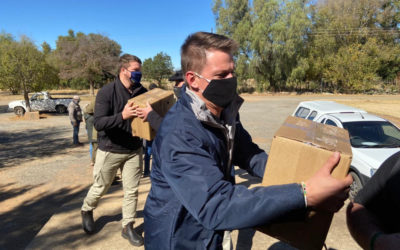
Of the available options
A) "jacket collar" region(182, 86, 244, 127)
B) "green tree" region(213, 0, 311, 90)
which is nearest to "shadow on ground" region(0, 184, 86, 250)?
"jacket collar" region(182, 86, 244, 127)

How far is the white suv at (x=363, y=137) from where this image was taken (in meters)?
4.52

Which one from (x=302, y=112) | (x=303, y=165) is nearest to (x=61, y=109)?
(x=302, y=112)

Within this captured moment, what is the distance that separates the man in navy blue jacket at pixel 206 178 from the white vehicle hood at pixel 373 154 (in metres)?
3.67

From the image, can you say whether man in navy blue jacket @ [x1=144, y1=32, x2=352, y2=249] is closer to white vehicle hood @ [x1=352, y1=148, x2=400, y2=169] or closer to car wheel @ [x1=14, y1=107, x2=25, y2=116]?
white vehicle hood @ [x1=352, y1=148, x2=400, y2=169]

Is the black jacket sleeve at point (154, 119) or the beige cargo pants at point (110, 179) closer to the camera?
the black jacket sleeve at point (154, 119)

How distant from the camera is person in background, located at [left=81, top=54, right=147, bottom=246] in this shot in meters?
3.01

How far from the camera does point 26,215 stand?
14.9ft

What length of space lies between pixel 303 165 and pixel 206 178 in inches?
19.9

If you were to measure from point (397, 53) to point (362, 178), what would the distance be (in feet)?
127

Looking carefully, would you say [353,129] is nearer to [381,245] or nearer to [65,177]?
[381,245]

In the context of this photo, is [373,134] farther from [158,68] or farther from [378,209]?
[158,68]

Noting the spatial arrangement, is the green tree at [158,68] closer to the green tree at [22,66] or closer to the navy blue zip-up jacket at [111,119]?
the green tree at [22,66]

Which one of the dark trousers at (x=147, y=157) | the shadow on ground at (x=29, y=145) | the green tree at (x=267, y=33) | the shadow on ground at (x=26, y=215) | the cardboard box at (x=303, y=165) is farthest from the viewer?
the green tree at (x=267, y=33)

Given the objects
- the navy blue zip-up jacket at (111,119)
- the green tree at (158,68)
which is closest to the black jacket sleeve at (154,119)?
the navy blue zip-up jacket at (111,119)
